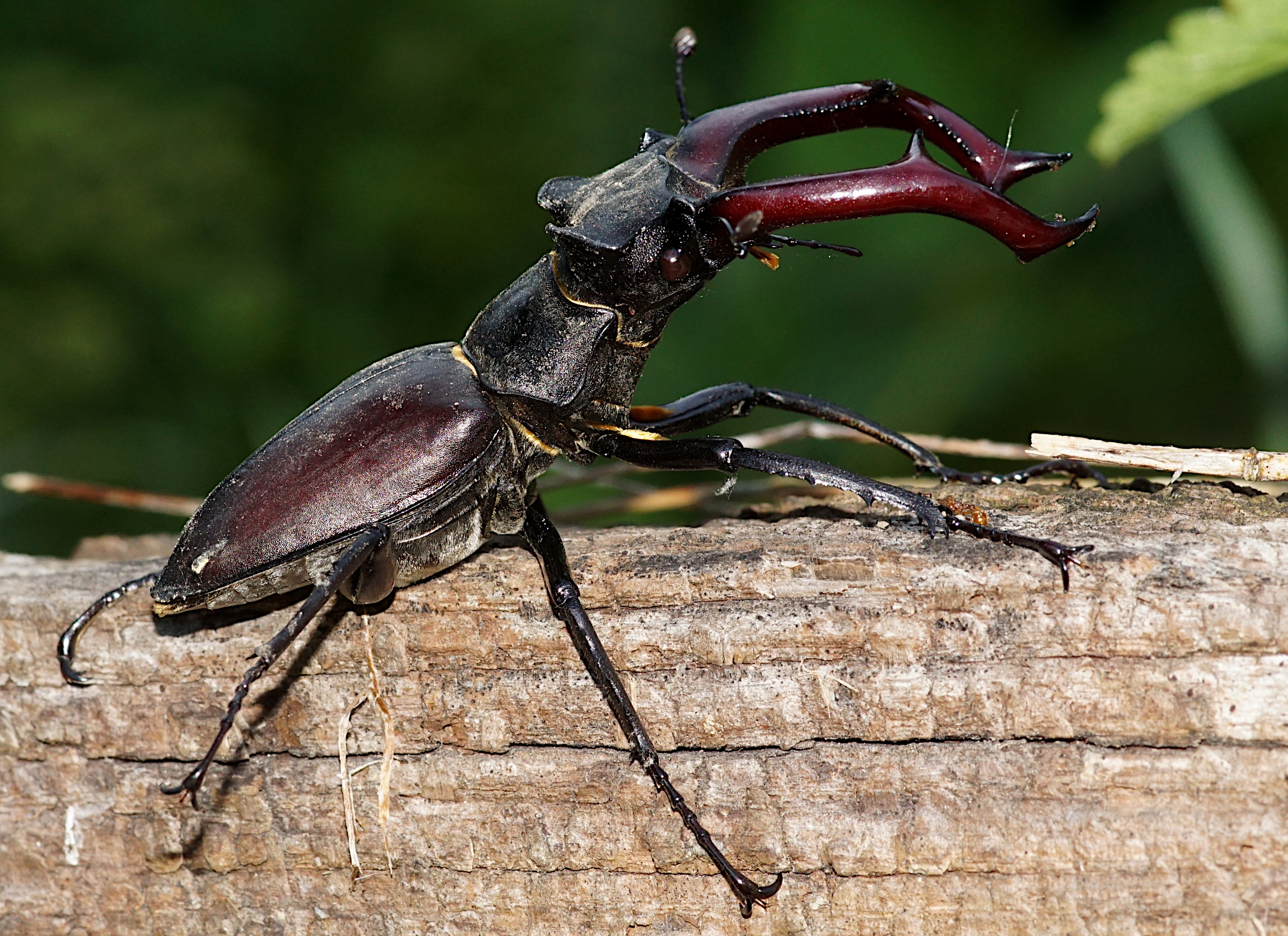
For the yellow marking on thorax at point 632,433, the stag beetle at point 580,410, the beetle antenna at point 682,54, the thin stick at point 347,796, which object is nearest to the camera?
the stag beetle at point 580,410

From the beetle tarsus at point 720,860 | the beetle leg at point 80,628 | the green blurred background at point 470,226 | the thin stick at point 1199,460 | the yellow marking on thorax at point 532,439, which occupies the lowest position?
the beetle tarsus at point 720,860

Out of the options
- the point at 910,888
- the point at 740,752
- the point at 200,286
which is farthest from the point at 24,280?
the point at 910,888

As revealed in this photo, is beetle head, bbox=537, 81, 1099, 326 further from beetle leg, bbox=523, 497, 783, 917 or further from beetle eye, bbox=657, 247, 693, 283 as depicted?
beetle leg, bbox=523, 497, 783, 917

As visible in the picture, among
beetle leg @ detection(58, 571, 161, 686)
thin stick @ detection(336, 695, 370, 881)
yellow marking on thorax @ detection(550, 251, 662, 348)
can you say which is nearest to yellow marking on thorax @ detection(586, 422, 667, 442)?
yellow marking on thorax @ detection(550, 251, 662, 348)

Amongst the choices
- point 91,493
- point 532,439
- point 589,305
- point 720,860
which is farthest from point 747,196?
point 91,493

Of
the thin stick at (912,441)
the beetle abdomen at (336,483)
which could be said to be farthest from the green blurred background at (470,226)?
the beetle abdomen at (336,483)

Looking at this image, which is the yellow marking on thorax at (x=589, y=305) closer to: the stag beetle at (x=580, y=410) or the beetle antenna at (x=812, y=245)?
the stag beetle at (x=580, y=410)
